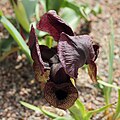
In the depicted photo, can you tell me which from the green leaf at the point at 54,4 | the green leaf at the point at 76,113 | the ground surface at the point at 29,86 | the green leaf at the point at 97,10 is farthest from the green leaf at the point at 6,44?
the green leaf at the point at 76,113

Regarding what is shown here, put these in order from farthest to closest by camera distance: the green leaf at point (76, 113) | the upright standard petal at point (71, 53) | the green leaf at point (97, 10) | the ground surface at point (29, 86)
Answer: the green leaf at point (97, 10) < the ground surface at point (29, 86) < the green leaf at point (76, 113) < the upright standard petal at point (71, 53)

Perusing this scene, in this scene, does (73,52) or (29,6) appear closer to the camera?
(73,52)

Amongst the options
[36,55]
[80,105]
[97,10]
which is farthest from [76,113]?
[97,10]

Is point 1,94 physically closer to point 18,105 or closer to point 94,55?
point 18,105

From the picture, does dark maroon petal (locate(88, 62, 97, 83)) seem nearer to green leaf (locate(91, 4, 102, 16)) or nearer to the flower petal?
the flower petal

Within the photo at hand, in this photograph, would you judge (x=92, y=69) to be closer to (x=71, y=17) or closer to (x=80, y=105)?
(x=80, y=105)

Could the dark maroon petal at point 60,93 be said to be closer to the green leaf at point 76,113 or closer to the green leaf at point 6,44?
the green leaf at point 76,113

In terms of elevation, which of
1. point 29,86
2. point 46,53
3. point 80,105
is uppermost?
point 46,53
